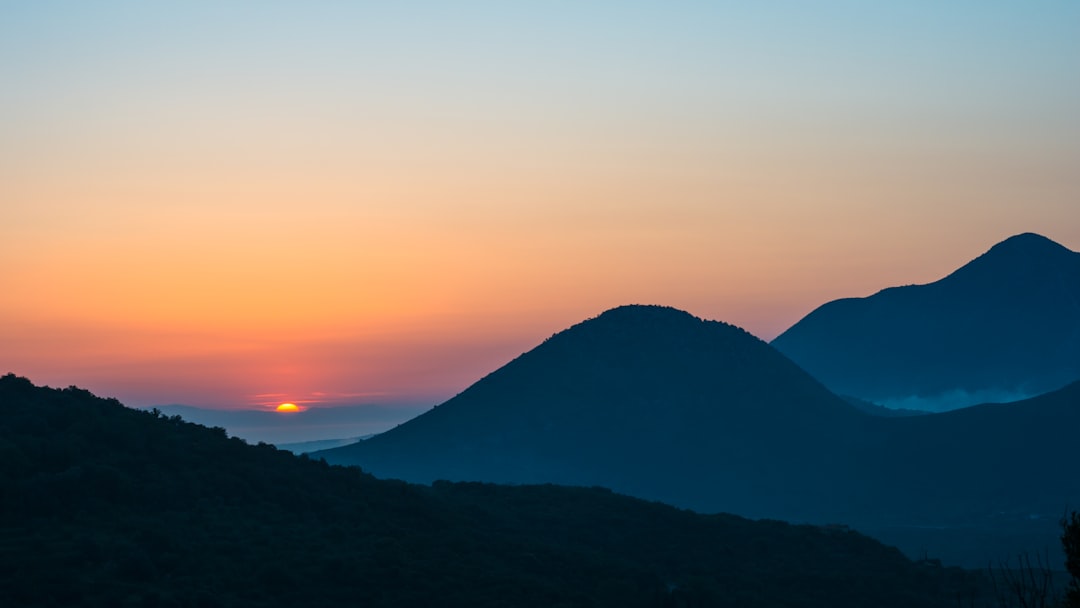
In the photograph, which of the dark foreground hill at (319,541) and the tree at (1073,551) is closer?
the tree at (1073,551)

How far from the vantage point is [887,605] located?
81.8 meters

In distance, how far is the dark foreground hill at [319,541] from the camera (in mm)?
63656

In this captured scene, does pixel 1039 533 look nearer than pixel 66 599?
No

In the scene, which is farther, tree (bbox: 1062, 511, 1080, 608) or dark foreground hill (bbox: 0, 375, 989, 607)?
dark foreground hill (bbox: 0, 375, 989, 607)

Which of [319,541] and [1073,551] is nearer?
[1073,551]

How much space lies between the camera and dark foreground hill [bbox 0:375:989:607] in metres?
63.7

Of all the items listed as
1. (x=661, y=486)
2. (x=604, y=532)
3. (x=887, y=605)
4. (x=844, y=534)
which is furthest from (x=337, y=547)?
(x=661, y=486)

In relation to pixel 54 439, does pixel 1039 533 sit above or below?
below

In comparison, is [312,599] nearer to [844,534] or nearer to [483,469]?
[844,534]

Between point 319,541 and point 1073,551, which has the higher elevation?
point 319,541

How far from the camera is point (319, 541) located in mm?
72312

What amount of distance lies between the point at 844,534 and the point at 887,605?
17.1m

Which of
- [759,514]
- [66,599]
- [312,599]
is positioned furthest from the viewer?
[759,514]

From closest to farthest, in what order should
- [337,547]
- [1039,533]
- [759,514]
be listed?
[337,547] < [1039,533] < [759,514]
